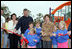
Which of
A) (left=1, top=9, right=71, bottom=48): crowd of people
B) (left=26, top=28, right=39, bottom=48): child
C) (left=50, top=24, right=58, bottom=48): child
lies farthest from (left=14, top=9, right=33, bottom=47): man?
(left=50, top=24, right=58, bottom=48): child

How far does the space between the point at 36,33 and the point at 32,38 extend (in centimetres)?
19

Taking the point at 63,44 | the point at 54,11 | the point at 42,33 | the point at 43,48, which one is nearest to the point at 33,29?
the point at 42,33

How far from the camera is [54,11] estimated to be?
15.2 metres

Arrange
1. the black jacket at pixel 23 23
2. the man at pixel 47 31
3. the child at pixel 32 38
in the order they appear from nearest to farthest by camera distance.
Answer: the man at pixel 47 31
the child at pixel 32 38
the black jacket at pixel 23 23

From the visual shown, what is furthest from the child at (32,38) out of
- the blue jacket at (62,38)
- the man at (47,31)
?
the blue jacket at (62,38)

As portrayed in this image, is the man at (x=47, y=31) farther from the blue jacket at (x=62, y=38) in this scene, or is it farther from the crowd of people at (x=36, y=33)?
the blue jacket at (x=62, y=38)

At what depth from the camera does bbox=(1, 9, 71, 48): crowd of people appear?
4.35 m

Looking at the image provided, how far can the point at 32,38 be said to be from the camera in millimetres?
4504

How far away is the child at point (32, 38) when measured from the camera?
14.8ft

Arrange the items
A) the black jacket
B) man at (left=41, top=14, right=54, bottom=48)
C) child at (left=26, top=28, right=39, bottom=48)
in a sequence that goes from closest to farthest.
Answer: man at (left=41, top=14, right=54, bottom=48) < child at (left=26, top=28, right=39, bottom=48) < the black jacket

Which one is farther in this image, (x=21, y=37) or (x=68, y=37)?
(x=21, y=37)

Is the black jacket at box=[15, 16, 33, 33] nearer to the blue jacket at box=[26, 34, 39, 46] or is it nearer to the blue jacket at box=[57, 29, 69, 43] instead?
the blue jacket at box=[26, 34, 39, 46]

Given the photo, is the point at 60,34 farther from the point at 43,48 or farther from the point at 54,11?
the point at 54,11

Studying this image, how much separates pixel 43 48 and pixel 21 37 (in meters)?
0.83
